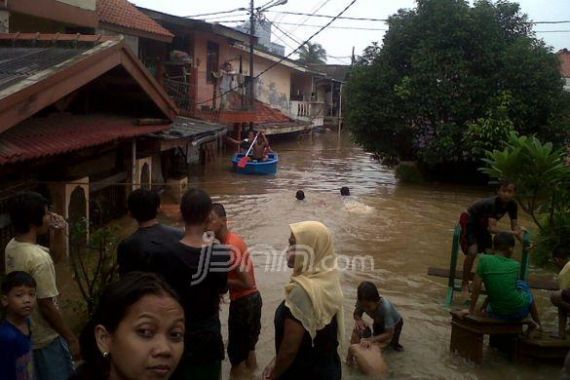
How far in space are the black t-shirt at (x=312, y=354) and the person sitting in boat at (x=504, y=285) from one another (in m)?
2.71

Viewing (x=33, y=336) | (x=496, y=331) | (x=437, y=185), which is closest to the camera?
(x=33, y=336)

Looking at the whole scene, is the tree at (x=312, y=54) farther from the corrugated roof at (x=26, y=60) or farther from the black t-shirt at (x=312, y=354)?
the black t-shirt at (x=312, y=354)

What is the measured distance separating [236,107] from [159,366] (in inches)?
956

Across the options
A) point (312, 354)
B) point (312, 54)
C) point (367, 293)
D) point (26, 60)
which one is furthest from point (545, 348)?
point (312, 54)

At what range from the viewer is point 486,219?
745 cm

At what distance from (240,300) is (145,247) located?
62.8 inches

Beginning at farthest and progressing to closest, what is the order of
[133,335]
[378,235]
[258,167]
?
[258,167] → [378,235] → [133,335]

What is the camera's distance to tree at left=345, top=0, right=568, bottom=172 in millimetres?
18141

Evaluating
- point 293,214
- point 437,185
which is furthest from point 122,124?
point 437,185

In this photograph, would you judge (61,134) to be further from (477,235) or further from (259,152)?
(259,152)

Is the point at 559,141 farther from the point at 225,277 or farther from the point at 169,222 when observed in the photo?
the point at 225,277

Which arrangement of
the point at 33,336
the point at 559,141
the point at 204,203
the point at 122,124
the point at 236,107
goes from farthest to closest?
the point at 236,107 < the point at 559,141 < the point at 122,124 < the point at 33,336 < the point at 204,203

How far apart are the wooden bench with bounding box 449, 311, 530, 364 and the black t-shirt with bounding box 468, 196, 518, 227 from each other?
181 centimetres

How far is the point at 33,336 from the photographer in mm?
3664
